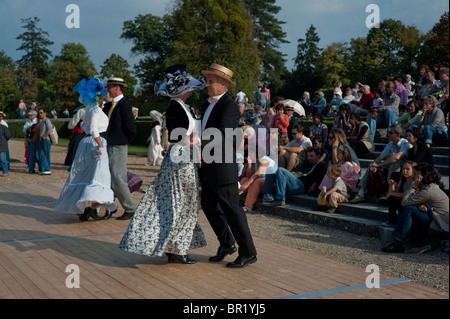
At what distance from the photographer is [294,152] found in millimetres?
10234

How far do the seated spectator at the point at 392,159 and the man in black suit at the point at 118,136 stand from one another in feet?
12.1

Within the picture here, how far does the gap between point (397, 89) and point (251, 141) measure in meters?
6.32

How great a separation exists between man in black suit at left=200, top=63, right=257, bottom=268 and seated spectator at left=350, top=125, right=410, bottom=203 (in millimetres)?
3504

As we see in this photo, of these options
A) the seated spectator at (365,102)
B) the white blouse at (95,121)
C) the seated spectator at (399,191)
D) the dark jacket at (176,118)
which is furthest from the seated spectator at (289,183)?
the seated spectator at (365,102)

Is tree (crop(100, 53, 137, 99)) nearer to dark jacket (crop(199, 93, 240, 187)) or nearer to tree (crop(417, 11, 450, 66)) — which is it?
tree (crop(417, 11, 450, 66))

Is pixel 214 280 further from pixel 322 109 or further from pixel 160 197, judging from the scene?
pixel 322 109

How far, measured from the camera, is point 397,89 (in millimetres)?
14922

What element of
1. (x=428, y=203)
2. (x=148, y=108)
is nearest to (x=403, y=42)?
(x=148, y=108)

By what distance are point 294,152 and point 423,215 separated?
419cm

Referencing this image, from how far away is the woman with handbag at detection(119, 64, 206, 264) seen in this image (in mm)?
5238

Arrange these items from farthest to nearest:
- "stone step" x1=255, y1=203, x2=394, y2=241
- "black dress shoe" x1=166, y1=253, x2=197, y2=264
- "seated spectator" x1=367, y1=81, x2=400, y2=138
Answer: "seated spectator" x1=367, y1=81, x2=400, y2=138 → "stone step" x1=255, y1=203, x2=394, y2=241 → "black dress shoe" x1=166, y1=253, x2=197, y2=264

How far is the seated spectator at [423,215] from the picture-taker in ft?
20.3

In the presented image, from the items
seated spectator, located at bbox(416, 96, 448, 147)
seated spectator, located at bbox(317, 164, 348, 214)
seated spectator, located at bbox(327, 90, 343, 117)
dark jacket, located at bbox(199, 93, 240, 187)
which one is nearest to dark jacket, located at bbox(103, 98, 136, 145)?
dark jacket, located at bbox(199, 93, 240, 187)

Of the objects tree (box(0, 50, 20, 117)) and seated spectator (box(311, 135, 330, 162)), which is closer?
seated spectator (box(311, 135, 330, 162))
